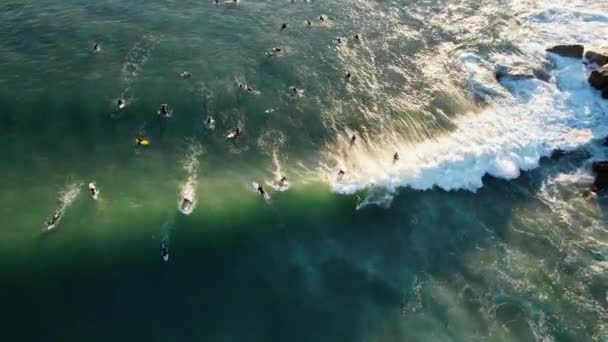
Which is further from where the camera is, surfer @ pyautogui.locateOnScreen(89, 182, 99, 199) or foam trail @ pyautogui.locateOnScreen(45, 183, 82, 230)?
surfer @ pyautogui.locateOnScreen(89, 182, 99, 199)

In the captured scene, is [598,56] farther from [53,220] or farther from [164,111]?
[53,220]

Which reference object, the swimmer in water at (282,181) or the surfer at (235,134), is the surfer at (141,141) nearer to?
the surfer at (235,134)

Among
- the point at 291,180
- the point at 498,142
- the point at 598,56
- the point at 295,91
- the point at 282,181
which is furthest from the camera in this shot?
the point at 598,56

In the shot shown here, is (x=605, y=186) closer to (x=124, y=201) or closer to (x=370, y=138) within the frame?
(x=370, y=138)

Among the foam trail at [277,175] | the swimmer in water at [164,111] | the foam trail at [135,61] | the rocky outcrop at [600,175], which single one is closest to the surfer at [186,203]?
the foam trail at [277,175]

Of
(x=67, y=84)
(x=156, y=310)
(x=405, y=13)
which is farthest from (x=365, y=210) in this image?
(x=405, y=13)

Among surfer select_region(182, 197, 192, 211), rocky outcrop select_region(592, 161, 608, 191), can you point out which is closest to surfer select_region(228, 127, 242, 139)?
surfer select_region(182, 197, 192, 211)

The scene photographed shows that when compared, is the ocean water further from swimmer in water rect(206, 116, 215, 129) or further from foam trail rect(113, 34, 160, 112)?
swimmer in water rect(206, 116, 215, 129)

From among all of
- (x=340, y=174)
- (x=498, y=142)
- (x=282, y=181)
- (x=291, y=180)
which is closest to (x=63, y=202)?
(x=282, y=181)
